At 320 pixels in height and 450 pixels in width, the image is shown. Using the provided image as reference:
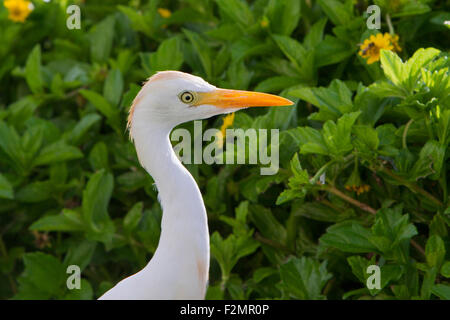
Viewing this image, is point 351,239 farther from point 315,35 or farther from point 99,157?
point 99,157

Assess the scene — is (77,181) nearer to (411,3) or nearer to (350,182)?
(350,182)

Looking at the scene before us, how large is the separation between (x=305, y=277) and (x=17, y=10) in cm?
233

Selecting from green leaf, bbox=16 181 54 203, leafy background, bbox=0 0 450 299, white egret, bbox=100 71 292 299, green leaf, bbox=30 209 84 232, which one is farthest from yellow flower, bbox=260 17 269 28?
green leaf, bbox=16 181 54 203

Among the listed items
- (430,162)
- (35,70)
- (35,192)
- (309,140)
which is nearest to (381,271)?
(430,162)

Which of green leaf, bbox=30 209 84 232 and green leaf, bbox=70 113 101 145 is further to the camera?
green leaf, bbox=70 113 101 145

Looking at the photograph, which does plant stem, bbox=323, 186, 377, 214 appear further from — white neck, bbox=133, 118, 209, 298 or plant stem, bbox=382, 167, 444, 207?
white neck, bbox=133, 118, 209, 298

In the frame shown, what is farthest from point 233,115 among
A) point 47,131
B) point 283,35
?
point 47,131

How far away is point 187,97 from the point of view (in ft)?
7.09

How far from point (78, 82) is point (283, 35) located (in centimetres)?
111

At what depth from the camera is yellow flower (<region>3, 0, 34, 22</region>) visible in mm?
3990

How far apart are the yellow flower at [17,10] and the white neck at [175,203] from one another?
212 cm

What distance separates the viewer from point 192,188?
2.16 metres

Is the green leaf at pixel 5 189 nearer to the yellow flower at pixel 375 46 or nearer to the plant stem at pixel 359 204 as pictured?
the plant stem at pixel 359 204

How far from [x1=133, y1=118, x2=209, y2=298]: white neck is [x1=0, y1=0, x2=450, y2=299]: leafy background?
1.27 ft
